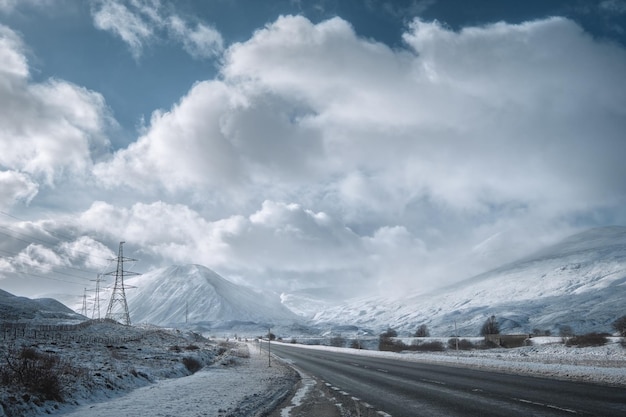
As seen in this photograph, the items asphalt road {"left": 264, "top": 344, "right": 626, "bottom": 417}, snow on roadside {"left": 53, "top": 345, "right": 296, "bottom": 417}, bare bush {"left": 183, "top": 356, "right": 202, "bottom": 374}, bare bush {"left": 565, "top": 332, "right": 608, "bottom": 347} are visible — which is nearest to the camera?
asphalt road {"left": 264, "top": 344, "right": 626, "bottom": 417}

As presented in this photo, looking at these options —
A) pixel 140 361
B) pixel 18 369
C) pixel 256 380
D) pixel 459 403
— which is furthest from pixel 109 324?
pixel 459 403

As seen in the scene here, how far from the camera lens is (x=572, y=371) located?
22438mm

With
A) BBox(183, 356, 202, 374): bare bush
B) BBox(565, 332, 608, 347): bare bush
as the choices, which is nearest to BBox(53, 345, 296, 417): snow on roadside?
BBox(183, 356, 202, 374): bare bush

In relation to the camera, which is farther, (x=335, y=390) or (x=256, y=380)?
(x=256, y=380)

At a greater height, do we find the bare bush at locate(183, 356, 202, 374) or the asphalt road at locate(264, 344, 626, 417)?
the asphalt road at locate(264, 344, 626, 417)

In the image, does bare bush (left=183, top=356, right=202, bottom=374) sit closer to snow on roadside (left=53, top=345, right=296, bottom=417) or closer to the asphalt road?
snow on roadside (left=53, top=345, right=296, bottom=417)

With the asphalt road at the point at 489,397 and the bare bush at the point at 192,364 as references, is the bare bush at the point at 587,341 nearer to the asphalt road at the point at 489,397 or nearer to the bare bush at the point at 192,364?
the asphalt road at the point at 489,397

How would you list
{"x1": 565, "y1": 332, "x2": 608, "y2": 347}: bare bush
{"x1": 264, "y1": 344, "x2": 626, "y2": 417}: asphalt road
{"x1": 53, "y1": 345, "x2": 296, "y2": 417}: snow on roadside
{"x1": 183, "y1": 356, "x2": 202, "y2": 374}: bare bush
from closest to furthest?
{"x1": 264, "y1": 344, "x2": 626, "y2": 417}: asphalt road
{"x1": 53, "y1": 345, "x2": 296, "y2": 417}: snow on roadside
{"x1": 183, "y1": 356, "x2": 202, "y2": 374}: bare bush
{"x1": 565, "y1": 332, "x2": 608, "y2": 347}: bare bush

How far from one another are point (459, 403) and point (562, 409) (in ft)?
9.61

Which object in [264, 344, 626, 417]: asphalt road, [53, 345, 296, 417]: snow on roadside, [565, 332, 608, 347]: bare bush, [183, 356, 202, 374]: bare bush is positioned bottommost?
[183, 356, 202, 374]: bare bush

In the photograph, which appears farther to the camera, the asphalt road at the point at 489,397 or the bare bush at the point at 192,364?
the bare bush at the point at 192,364

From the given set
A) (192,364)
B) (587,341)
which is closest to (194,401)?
(192,364)

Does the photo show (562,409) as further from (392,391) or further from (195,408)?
(195,408)

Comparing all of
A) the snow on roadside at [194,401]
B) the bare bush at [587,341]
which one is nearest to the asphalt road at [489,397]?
the snow on roadside at [194,401]
